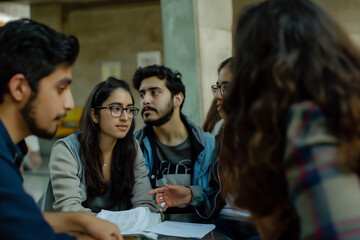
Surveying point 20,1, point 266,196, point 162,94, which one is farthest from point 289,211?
point 20,1

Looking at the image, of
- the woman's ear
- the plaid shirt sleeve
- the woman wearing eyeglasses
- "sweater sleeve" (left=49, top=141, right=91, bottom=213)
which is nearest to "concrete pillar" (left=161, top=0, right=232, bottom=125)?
the woman wearing eyeglasses

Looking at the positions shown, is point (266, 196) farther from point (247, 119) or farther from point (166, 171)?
point (166, 171)

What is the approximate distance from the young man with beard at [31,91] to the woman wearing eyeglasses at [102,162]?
0.81 m

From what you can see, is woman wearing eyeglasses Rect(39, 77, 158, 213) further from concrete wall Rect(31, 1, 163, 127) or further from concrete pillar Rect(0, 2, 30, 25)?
concrete pillar Rect(0, 2, 30, 25)

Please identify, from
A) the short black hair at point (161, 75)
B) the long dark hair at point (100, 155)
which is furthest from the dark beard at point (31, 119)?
the short black hair at point (161, 75)

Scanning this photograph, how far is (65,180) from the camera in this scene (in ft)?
6.70

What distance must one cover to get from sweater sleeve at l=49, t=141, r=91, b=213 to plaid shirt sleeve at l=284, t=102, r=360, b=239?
1453 millimetres

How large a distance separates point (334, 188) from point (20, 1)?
9.54 meters

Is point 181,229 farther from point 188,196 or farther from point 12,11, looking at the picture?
point 12,11

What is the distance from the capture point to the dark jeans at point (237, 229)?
187 cm

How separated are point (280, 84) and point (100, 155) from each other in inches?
67.9

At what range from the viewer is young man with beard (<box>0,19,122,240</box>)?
111 cm

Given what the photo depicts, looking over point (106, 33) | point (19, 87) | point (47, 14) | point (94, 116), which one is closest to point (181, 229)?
point (19, 87)

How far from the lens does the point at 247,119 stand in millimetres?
914
